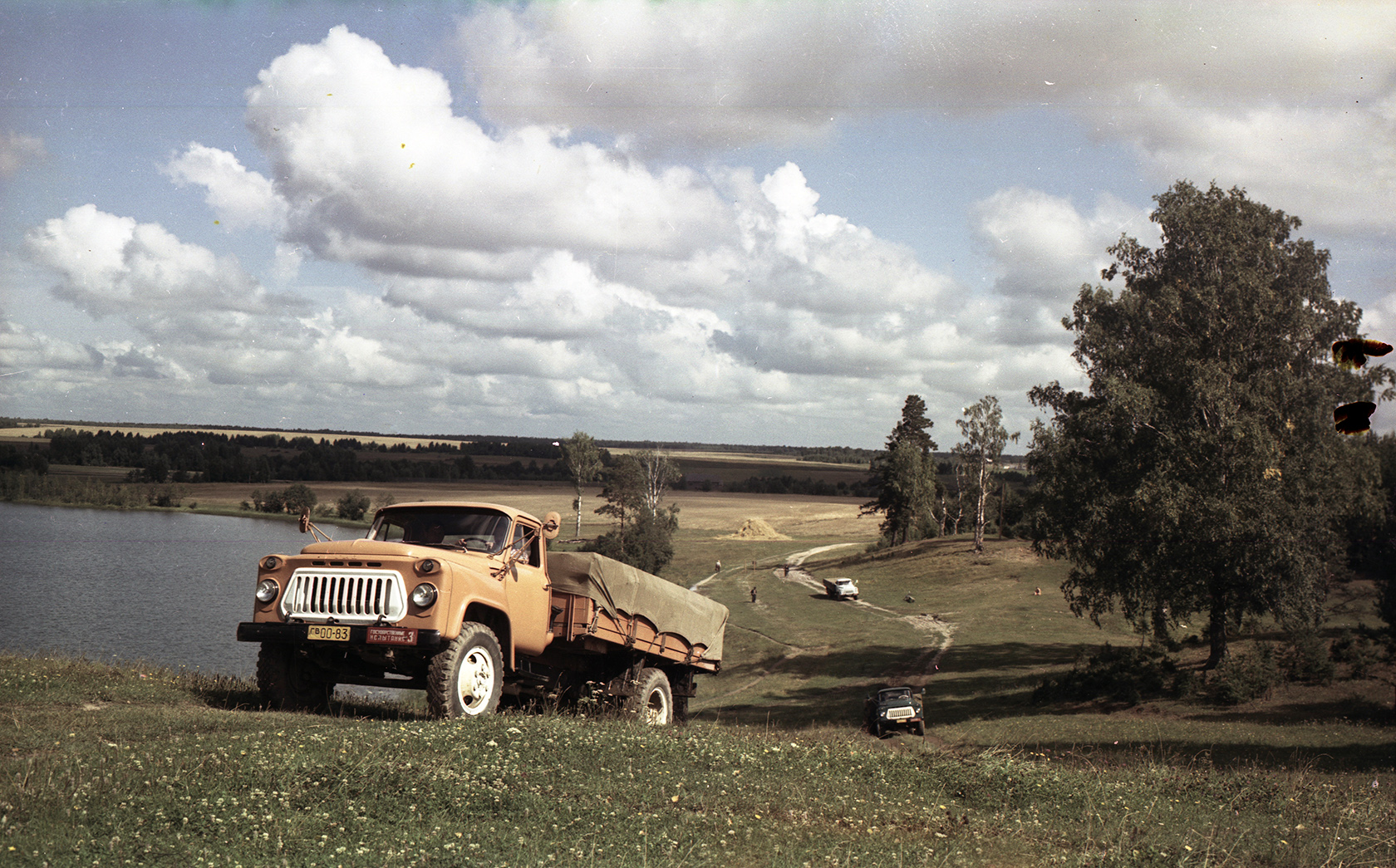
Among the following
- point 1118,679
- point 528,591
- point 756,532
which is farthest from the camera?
point 756,532

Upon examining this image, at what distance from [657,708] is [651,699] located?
0.21 m

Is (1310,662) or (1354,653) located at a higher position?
(1354,653)

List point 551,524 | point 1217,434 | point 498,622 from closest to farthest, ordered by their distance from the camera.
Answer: point 498,622 → point 551,524 → point 1217,434

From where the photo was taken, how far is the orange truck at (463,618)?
1166cm

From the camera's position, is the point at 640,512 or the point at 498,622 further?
the point at 640,512

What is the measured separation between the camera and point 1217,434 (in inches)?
1329

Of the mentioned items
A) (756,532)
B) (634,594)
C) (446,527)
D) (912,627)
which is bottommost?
(912,627)

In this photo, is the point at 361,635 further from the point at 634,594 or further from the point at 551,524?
the point at 634,594

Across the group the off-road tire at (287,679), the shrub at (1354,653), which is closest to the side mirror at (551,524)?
the off-road tire at (287,679)

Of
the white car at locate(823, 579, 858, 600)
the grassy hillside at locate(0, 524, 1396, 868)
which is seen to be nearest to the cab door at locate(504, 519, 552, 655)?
the grassy hillside at locate(0, 524, 1396, 868)

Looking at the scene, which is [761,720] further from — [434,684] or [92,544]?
[92,544]

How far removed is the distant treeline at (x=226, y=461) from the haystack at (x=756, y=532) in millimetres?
43982

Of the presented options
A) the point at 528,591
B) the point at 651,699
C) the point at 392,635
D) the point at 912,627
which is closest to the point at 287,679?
the point at 392,635

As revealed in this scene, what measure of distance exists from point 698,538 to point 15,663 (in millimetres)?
108253
